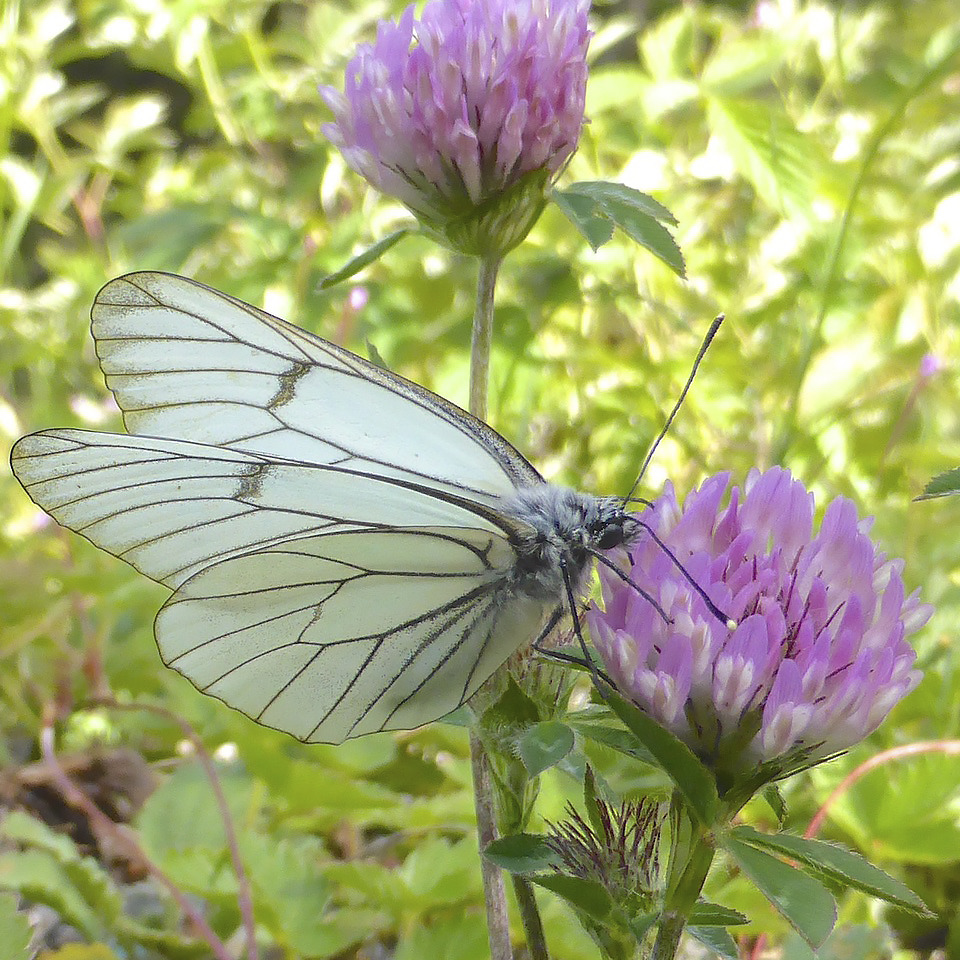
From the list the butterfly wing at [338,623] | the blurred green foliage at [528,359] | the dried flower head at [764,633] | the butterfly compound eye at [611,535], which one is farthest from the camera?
the blurred green foliage at [528,359]

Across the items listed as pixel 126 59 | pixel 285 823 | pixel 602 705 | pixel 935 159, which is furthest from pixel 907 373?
pixel 126 59

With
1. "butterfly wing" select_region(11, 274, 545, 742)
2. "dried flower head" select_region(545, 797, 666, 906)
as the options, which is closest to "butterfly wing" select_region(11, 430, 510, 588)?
"butterfly wing" select_region(11, 274, 545, 742)

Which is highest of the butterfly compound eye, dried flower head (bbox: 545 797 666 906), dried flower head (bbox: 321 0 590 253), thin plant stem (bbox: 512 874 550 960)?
dried flower head (bbox: 321 0 590 253)

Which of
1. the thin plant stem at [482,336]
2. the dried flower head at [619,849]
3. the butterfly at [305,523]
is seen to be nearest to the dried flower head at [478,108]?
the thin plant stem at [482,336]

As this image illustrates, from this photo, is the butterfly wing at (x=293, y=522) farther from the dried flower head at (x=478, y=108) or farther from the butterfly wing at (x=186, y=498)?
the dried flower head at (x=478, y=108)

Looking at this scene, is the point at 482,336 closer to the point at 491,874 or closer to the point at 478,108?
the point at 478,108

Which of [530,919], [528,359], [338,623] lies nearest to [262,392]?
[338,623]

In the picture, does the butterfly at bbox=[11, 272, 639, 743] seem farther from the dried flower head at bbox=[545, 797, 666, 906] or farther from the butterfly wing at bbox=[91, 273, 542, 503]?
the dried flower head at bbox=[545, 797, 666, 906]

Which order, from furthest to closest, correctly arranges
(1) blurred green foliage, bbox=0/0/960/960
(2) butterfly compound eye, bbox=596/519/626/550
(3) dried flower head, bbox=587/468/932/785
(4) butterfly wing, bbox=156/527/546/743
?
(1) blurred green foliage, bbox=0/0/960/960
(4) butterfly wing, bbox=156/527/546/743
(2) butterfly compound eye, bbox=596/519/626/550
(3) dried flower head, bbox=587/468/932/785

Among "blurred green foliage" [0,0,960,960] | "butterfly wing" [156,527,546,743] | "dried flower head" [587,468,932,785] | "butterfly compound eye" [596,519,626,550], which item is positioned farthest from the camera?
"blurred green foliage" [0,0,960,960]
